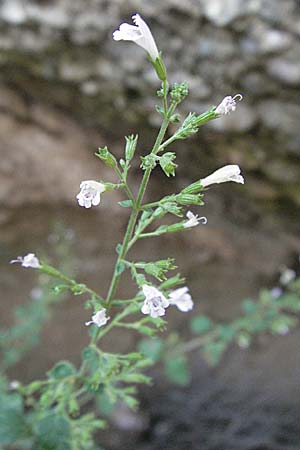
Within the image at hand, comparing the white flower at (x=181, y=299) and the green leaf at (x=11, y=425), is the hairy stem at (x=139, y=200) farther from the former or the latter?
the green leaf at (x=11, y=425)

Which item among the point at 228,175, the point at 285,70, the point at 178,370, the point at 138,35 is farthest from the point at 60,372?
the point at 285,70

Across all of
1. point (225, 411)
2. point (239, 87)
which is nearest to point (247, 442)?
point (225, 411)

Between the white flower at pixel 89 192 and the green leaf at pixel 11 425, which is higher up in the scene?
the white flower at pixel 89 192

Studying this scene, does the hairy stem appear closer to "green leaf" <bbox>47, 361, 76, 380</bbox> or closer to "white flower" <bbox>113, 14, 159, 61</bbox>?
"white flower" <bbox>113, 14, 159, 61</bbox>

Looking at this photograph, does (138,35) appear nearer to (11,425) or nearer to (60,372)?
(60,372)

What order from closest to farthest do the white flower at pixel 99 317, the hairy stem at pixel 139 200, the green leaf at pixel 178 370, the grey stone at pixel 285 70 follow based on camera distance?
the hairy stem at pixel 139 200 → the white flower at pixel 99 317 → the grey stone at pixel 285 70 → the green leaf at pixel 178 370

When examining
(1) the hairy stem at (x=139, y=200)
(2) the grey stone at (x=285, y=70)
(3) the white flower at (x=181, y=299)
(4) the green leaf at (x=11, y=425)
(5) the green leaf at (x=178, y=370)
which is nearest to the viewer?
(1) the hairy stem at (x=139, y=200)

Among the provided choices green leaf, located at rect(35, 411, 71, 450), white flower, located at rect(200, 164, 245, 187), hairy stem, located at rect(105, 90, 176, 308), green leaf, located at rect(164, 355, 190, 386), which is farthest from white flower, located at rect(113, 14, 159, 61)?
green leaf, located at rect(164, 355, 190, 386)

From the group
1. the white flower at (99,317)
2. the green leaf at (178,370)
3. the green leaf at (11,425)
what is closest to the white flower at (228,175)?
the white flower at (99,317)
